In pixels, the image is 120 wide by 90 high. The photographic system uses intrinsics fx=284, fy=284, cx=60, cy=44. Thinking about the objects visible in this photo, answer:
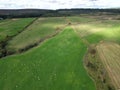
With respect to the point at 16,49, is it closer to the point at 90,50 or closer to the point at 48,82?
the point at 90,50

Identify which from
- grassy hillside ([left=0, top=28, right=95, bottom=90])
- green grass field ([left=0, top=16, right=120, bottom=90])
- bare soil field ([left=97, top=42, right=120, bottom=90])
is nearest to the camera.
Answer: bare soil field ([left=97, top=42, right=120, bottom=90])

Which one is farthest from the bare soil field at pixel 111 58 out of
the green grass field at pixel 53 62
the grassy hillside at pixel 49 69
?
the grassy hillside at pixel 49 69

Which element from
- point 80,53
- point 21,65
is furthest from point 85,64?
point 21,65

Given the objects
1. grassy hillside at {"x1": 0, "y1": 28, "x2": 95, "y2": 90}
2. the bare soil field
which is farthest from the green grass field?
the bare soil field

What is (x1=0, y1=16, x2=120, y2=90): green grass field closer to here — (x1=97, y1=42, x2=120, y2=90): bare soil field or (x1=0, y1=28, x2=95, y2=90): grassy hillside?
(x1=0, y1=28, x2=95, y2=90): grassy hillside

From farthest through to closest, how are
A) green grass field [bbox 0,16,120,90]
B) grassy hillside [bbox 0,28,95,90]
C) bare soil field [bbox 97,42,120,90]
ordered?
green grass field [bbox 0,16,120,90]
grassy hillside [bbox 0,28,95,90]
bare soil field [bbox 97,42,120,90]

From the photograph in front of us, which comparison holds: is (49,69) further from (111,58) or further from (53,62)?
(111,58)
